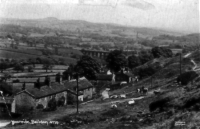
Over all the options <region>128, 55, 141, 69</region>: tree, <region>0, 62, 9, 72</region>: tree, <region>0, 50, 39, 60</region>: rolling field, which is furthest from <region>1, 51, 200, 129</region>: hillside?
<region>0, 50, 39, 60</region>: rolling field

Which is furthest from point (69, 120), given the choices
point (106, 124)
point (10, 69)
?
point (10, 69)

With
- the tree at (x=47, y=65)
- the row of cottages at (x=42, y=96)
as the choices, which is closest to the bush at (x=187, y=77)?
the row of cottages at (x=42, y=96)

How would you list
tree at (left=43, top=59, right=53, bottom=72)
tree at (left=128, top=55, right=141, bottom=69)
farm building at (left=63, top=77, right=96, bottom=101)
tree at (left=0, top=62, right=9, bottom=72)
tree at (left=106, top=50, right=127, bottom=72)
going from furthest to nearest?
tree at (left=0, top=62, right=9, bottom=72)
tree at (left=43, top=59, right=53, bottom=72)
tree at (left=128, top=55, right=141, bottom=69)
tree at (left=106, top=50, right=127, bottom=72)
farm building at (left=63, top=77, right=96, bottom=101)

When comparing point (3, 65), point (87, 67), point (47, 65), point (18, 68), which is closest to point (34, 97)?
point (87, 67)

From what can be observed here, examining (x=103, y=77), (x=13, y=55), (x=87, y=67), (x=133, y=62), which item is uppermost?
(x=87, y=67)

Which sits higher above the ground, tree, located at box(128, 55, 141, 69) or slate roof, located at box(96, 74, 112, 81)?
tree, located at box(128, 55, 141, 69)

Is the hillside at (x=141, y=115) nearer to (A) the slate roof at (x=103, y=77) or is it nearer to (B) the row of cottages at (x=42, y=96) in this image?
(B) the row of cottages at (x=42, y=96)

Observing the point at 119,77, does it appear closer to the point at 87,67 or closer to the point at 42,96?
the point at 87,67

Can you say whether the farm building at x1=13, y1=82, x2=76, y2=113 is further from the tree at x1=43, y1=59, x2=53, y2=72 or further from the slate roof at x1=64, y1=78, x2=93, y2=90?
the tree at x1=43, y1=59, x2=53, y2=72
